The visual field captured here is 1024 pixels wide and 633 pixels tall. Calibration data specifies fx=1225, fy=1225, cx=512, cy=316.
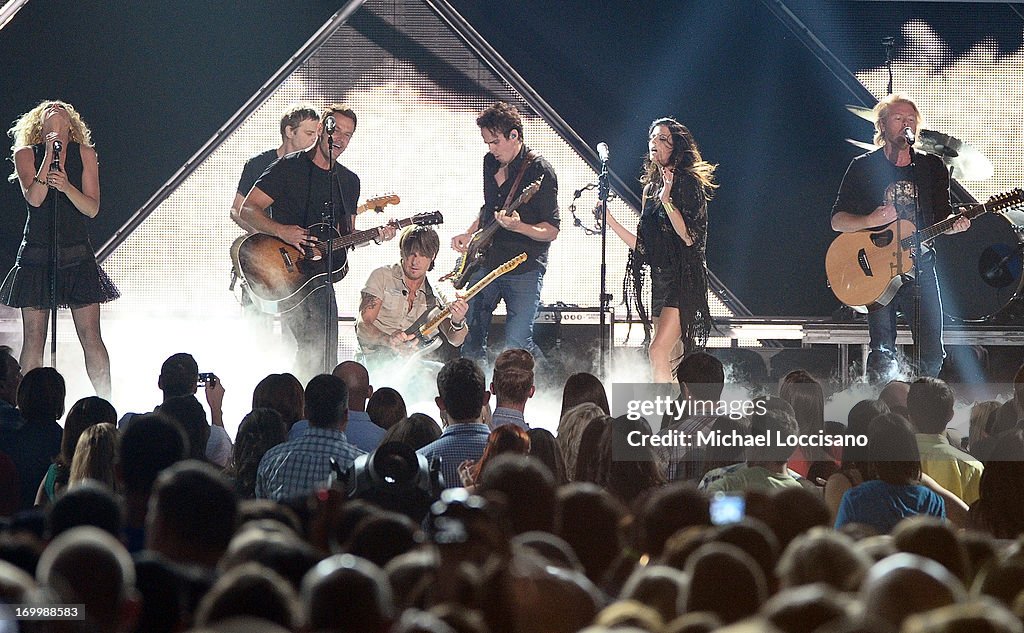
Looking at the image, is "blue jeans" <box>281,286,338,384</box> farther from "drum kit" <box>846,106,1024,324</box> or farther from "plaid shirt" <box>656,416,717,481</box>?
"plaid shirt" <box>656,416,717,481</box>

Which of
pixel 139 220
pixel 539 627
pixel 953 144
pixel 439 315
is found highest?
pixel 953 144

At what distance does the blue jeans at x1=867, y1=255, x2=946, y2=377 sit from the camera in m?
7.02

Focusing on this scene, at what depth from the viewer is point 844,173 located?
24.6ft

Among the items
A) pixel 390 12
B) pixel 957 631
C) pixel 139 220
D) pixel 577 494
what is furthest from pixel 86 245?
pixel 957 631

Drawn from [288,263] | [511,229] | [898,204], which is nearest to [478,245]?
[511,229]

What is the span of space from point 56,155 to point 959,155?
17.8 ft

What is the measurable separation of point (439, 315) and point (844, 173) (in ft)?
8.60

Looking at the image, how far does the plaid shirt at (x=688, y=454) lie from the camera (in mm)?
3523

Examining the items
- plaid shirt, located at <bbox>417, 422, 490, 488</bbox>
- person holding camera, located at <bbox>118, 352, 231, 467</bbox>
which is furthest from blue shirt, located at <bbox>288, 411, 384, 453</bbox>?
plaid shirt, located at <bbox>417, 422, 490, 488</bbox>

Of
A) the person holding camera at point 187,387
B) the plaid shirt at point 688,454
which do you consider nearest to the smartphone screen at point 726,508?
the plaid shirt at point 688,454

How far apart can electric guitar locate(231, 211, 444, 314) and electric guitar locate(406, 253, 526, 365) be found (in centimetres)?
46

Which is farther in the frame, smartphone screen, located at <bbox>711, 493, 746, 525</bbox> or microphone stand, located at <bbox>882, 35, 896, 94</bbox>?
microphone stand, located at <bbox>882, 35, 896, 94</bbox>

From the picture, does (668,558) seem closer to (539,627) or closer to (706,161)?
(539,627)

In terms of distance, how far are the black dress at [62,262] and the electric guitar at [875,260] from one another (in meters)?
4.32
